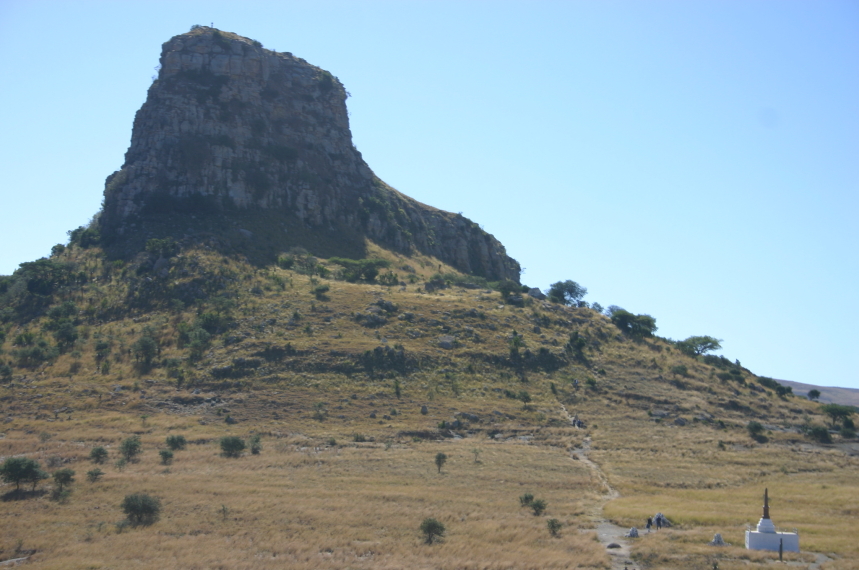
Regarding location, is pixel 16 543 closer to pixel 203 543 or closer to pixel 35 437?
pixel 203 543

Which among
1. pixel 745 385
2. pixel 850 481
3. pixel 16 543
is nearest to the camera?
pixel 16 543

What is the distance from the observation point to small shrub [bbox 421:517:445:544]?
30.5 metres

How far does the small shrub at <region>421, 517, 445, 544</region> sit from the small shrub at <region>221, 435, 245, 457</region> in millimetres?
20428

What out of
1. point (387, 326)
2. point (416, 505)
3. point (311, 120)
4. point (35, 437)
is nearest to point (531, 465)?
point (416, 505)

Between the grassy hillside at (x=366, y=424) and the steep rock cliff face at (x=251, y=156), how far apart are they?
11.6m

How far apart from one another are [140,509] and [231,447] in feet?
46.7

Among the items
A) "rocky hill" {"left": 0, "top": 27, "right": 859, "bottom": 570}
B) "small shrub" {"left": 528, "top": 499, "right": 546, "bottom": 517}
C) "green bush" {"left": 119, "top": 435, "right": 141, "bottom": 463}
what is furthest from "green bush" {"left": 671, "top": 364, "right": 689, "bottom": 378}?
"green bush" {"left": 119, "top": 435, "right": 141, "bottom": 463}

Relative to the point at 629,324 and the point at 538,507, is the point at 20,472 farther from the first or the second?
the point at 629,324

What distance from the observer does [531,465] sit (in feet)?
156

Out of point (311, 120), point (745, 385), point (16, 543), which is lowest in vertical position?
point (16, 543)

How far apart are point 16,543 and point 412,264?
80345 millimetres

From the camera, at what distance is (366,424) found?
5597cm

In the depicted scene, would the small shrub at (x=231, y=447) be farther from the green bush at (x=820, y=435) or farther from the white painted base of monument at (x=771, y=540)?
the green bush at (x=820, y=435)

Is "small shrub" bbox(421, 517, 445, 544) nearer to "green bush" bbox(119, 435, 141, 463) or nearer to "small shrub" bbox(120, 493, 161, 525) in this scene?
"small shrub" bbox(120, 493, 161, 525)
